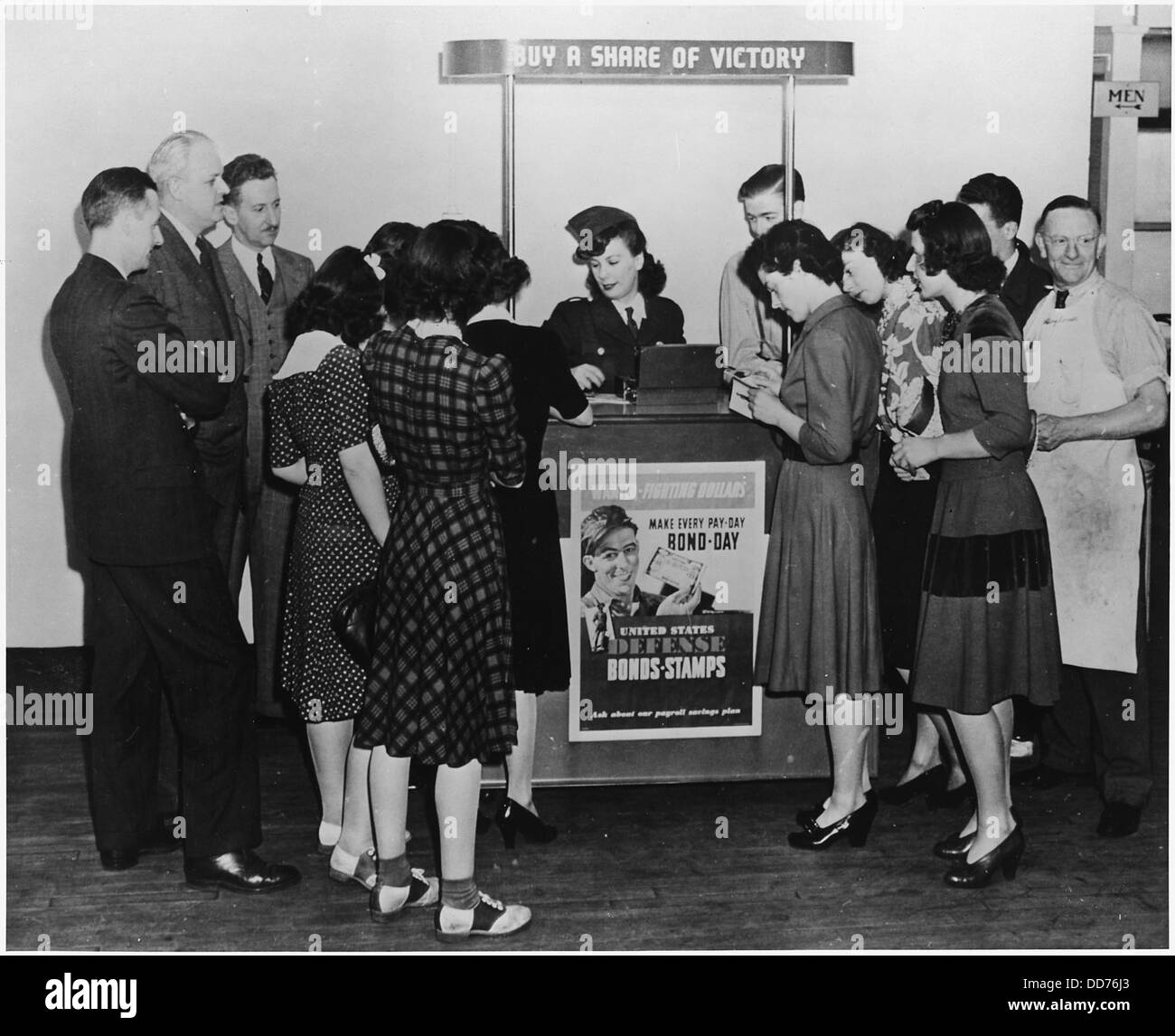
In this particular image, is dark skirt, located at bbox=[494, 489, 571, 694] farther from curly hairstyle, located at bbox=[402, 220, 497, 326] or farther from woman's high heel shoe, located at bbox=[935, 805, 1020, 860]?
woman's high heel shoe, located at bbox=[935, 805, 1020, 860]

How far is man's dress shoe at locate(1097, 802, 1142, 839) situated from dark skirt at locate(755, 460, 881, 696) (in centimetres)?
77

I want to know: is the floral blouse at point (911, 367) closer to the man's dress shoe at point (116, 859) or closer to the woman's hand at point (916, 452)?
the woman's hand at point (916, 452)

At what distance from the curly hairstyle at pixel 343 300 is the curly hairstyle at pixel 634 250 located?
5.24 ft

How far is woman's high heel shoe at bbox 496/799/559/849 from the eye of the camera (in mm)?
3889

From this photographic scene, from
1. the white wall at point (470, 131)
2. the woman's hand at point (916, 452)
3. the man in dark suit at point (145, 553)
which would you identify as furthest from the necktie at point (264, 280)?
the woman's hand at point (916, 452)

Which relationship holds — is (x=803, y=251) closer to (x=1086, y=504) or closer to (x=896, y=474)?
(x=896, y=474)

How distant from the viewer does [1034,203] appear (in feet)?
18.1

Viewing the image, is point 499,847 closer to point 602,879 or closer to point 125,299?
point 602,879

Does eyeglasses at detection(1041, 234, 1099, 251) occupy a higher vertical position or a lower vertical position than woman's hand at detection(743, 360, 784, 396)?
higher

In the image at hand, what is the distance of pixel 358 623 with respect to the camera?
11.0 ft

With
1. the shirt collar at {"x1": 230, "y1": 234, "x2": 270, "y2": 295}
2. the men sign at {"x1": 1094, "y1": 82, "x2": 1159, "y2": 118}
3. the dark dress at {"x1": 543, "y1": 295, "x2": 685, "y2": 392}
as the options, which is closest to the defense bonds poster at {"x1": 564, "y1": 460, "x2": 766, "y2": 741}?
the dark dress at {"x1": 543, "y1": 295, "x2": 685, "y2": 392}

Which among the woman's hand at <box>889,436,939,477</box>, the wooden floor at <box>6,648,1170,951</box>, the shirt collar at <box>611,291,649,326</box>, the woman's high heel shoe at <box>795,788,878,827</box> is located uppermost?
the shirt collar at <box>611,291,649,326</box>

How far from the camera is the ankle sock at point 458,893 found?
3314 millimetres
